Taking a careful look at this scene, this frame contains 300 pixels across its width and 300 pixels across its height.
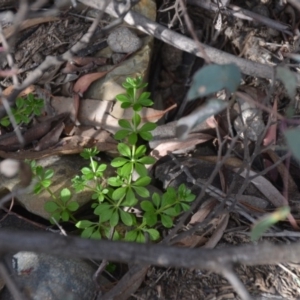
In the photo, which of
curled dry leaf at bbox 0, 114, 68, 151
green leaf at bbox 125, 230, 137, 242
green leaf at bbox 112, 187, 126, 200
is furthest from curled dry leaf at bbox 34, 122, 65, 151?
green leaf at bbox 125, 230, 137, 242

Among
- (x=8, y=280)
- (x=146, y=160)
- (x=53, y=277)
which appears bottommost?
(x=53, y=277)

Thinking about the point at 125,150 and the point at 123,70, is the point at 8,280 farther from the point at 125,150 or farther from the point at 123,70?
the point at 123,70

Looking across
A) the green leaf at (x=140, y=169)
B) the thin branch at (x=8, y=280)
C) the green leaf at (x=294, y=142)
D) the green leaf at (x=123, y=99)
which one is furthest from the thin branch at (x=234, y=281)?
the green leaf at (x=123, y=99)

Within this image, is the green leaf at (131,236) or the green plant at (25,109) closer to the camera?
the green leaf at (131,236)

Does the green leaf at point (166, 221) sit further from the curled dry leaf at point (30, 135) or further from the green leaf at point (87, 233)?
the curled dry leaf at point (30, 135)

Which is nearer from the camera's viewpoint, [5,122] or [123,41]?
[5,122]

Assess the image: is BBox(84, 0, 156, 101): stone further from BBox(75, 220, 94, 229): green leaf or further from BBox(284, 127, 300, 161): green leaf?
BBox(284, 127, 300, 161): green leaf

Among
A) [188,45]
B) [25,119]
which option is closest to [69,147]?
[25,119]
